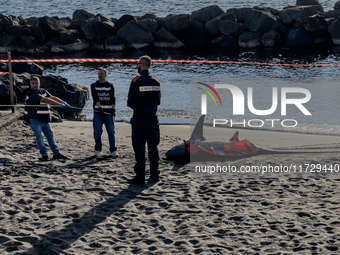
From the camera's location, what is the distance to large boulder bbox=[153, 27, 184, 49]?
3391 cm

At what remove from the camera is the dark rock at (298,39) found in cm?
3262

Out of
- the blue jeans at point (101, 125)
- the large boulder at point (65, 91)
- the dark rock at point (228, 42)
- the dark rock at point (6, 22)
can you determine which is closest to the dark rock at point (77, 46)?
the dark rock at point (6, 22)

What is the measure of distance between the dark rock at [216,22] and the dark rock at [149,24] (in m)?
4.02

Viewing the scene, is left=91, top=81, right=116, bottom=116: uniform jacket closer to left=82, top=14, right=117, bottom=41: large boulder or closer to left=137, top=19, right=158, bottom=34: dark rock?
left=82, top=14, right=117, bottom=41: large boulder

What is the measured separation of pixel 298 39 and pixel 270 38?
2.01m

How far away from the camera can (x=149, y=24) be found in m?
34.3

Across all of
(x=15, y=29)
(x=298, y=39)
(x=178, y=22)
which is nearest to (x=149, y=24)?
(x=178, y=22)

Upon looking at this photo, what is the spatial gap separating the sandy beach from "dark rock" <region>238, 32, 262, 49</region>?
2518 cm

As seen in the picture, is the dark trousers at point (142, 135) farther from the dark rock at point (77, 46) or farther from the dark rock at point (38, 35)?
the dark rock at point (38, 35)

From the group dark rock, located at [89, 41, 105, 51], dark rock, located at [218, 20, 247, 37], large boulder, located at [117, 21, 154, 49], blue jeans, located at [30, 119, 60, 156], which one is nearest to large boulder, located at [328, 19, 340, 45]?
dark rock, located at [218, 20, 247, 37]

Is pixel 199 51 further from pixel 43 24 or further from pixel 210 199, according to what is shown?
pixel 210 199

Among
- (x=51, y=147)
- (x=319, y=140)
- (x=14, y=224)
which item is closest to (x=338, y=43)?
(x=319, y=140)

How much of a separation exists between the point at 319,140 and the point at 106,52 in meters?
25.0

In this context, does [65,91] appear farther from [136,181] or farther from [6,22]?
[6,22]
